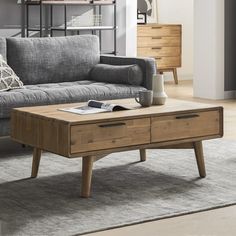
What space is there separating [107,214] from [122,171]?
3.31 feet

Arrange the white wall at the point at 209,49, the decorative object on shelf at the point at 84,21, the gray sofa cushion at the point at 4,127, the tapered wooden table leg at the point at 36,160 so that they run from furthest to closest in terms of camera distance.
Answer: the white wall at the point at 209,49
the decorative object on shelf at the point at 84,21
the gray sofa cushion at the point at 4,127
the tapered wooden table leg at the point at 36,160

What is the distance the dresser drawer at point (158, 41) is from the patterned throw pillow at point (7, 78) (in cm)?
412

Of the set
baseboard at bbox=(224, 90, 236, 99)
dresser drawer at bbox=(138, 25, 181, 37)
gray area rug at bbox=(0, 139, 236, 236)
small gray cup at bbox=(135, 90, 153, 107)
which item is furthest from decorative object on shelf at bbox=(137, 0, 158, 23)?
small gray cup at bbox=(135, 90, 153, 107)

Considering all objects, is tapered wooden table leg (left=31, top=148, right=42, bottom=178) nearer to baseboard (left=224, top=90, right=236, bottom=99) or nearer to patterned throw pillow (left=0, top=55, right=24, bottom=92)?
patterned throw pillow (left=0, top=55, right=24, bottom=92)

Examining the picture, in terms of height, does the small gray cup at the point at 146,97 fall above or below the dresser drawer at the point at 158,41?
below

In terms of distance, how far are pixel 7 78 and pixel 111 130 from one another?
1711 millimetres

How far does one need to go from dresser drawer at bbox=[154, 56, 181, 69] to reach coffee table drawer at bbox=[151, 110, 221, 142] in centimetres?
534

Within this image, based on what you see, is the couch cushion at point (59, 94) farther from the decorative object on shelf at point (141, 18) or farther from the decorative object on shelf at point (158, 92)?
the decorative object on shelf at point (141, 18)

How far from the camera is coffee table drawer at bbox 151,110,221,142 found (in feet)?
13.9

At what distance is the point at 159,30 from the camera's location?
9695mm

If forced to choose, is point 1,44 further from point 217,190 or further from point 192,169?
point 217,190

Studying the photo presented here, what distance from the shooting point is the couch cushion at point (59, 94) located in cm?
509

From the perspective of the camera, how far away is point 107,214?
3.63 m

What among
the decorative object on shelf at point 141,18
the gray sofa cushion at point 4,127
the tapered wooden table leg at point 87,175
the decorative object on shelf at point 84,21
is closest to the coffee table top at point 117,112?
the tapered wooden table leg at point 87,175
